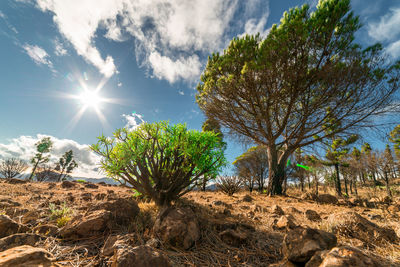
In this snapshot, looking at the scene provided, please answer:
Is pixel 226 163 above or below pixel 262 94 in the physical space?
below

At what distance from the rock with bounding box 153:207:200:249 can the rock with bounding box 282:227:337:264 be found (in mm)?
958

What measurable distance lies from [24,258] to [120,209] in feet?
3.88

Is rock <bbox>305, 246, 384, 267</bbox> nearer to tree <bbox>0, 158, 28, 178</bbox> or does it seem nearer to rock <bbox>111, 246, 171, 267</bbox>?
rock <bbox>111, 246, 171, 267</bbox>

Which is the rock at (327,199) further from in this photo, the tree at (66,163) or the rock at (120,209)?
the tree at (66,163)

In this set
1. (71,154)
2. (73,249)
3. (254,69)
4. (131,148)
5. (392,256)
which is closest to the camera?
(392,256)

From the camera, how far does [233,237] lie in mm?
1796

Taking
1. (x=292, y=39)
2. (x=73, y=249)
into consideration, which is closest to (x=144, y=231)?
(x=73, y=249)

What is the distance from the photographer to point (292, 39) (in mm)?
6906

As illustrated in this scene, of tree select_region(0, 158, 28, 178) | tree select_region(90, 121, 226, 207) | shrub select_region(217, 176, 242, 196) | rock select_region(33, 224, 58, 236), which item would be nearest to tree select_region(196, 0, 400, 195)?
shrub select_region(217, 176, 242, 196)

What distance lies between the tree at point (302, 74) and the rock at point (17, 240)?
7.97m

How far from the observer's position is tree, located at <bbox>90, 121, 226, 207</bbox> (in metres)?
2.83

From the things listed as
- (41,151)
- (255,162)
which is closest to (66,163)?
(41,151)

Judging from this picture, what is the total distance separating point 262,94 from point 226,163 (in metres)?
6.25

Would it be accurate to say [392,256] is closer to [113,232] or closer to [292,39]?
[113,232]
